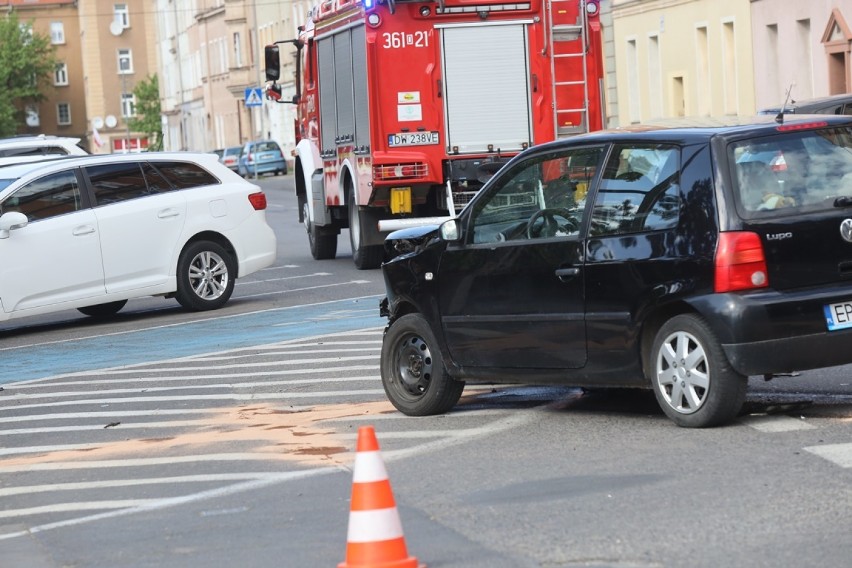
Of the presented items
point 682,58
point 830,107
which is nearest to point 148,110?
point 682,58

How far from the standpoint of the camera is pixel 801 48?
3769 centimetres

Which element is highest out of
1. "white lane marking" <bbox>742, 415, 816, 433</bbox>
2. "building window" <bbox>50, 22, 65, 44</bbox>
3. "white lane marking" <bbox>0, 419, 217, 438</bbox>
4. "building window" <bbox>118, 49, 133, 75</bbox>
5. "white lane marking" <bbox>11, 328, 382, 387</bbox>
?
"building window" <bbox>50, 22, 65, 44</bbox>

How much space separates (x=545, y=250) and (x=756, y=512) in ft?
9.66

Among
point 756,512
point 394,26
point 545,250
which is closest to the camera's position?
point 756,512

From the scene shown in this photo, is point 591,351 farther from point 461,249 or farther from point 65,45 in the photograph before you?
point 65,45

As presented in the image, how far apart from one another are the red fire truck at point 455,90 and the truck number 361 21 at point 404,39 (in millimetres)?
11

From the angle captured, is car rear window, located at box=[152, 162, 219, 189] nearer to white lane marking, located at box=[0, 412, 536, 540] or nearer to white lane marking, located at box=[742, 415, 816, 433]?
white lane marking, located at box=[0, 412, 536, 540]

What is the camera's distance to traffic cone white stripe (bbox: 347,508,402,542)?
21.0 ft

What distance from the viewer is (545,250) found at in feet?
32.6

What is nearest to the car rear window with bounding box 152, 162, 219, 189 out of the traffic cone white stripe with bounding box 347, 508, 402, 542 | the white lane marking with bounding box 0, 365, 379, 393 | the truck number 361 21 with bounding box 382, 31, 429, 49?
the truck number 361 21 with bounding box 382, 31, 429, 49

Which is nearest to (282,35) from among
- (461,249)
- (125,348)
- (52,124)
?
(52,124)

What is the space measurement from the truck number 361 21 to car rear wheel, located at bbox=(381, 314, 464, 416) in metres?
10.5

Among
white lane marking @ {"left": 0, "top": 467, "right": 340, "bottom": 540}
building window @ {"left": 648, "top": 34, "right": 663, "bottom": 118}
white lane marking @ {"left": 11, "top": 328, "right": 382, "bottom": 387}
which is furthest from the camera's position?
building window @ {"left": 648, "top": 34, "right": 663, "bottom": 118}

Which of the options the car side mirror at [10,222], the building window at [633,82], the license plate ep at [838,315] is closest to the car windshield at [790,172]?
the license plate ep at [838,315]
